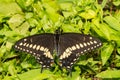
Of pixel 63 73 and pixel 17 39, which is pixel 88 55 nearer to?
pixel 63 73

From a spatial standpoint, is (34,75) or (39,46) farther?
(34,75)

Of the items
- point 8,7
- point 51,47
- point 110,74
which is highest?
point 8,7

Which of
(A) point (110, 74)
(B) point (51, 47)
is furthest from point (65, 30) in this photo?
(A) point (110, 74)

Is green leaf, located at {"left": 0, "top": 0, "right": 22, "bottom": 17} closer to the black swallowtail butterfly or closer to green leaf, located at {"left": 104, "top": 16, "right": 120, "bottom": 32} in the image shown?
the black swallowtail butterfly

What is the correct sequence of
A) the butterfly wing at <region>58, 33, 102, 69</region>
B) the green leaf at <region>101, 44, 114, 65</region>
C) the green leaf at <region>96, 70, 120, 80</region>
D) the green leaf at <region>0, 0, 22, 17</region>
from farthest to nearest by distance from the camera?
1. the green leaf at <region>0, 0, 22, 17</region>
2. the green leaf at <region>101, 44, 114, 65</region>
3. the green leaf at <region>96, 70, 120, 80</region>
4. the butterfly wing at <region>58, 33, 102, 69</region>

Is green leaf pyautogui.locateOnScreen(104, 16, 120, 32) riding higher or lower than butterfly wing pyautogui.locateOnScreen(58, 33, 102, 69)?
higher

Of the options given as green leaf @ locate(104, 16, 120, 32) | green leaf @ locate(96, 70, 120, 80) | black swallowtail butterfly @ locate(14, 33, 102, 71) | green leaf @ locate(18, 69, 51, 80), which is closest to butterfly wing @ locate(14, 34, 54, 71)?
black swallowtail butterfly @ locate(14, 33, 102, 71)

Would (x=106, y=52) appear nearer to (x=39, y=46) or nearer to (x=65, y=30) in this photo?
(x=65, y=30)
